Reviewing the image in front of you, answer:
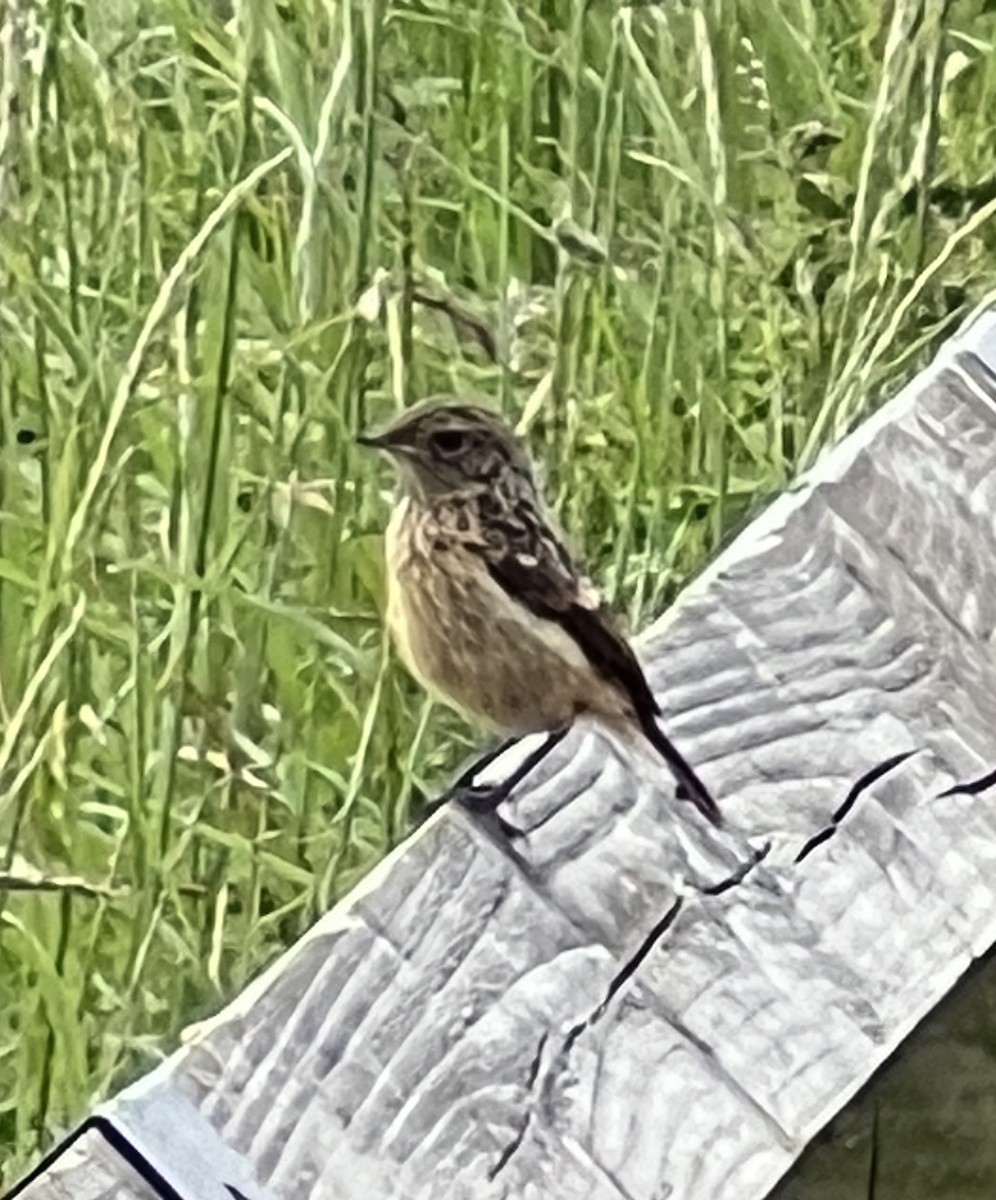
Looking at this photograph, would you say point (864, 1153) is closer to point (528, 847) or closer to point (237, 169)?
point (528, 847)

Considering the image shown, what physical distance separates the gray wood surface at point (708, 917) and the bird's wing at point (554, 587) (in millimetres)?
15

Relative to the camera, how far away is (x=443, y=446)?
67 centimetres

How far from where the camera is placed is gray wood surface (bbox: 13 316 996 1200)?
0.67 meters

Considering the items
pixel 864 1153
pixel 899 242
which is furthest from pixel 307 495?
pixel 864 1153

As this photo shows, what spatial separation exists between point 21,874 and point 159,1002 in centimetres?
8

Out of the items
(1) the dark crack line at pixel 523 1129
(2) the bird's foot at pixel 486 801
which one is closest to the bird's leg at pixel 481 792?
(2) the bird's foot at pixel 486 801

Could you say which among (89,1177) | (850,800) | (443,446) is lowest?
(89,1177)

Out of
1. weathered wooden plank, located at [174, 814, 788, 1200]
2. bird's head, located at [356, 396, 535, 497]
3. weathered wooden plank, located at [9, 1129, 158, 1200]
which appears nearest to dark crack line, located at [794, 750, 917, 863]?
weathered wooden plank, located at [174, 814, 788, 1200]

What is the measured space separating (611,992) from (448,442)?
0.80ft

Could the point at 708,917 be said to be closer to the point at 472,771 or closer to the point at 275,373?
the point at 472,771

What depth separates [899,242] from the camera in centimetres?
72

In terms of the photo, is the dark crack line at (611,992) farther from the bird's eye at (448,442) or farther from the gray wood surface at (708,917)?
the bird's eye at (448,442)

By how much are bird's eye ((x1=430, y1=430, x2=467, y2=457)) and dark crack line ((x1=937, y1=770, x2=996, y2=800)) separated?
0.27 meters

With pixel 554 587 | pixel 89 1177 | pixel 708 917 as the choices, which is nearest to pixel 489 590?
pixel 554 587
